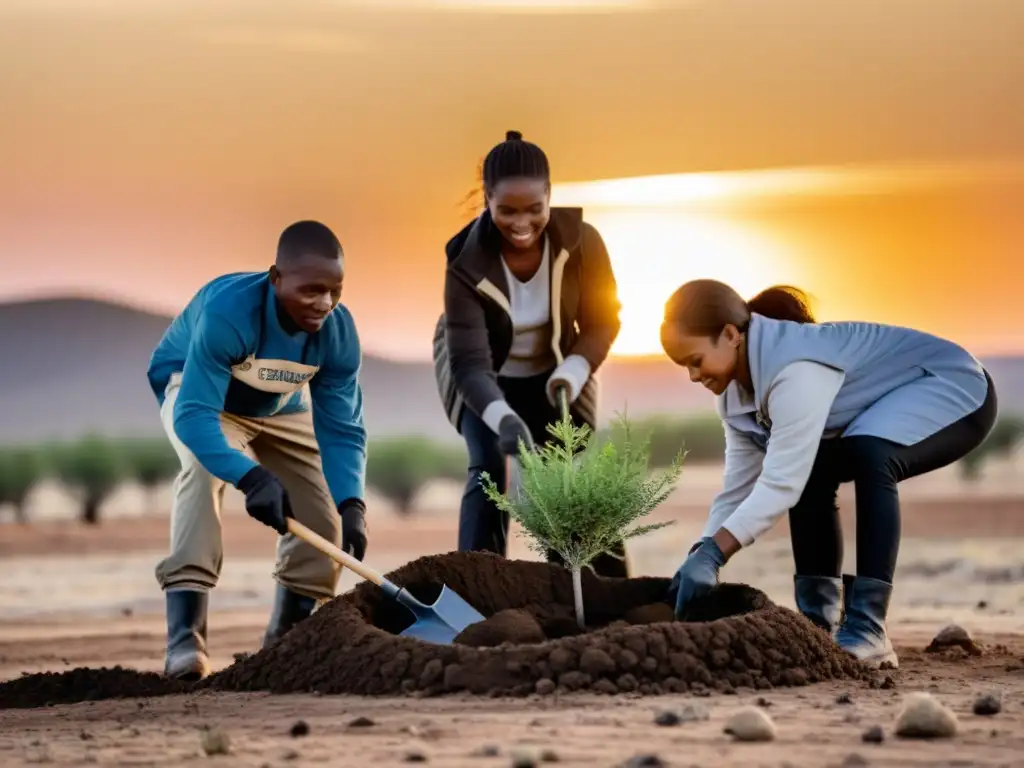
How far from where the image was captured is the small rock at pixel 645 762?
12.4 ft

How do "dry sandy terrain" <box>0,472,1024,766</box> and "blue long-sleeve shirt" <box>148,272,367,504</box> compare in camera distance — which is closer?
"dry sandy terrain" <box>0,472,1024,766</box>

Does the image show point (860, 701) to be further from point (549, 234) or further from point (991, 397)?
point (549, 234)

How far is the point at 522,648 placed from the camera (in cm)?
524

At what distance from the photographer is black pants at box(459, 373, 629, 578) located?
261 inches

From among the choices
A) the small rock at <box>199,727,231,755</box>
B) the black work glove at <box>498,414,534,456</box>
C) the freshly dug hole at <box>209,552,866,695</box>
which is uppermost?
the black work glove at <box>498,414,534,456</box>

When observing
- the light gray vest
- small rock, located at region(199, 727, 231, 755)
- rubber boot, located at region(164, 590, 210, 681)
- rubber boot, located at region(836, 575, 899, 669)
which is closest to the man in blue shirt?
rubber boot, located at region(164, 590, 210, 681)

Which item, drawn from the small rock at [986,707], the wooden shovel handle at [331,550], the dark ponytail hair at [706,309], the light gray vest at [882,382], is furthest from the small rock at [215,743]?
the light gray vest at [882,382]

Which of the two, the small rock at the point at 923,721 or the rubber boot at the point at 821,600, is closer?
the small rock at the point at 923,721

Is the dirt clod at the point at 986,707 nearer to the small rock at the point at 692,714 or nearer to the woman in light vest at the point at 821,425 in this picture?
the small rock at the point at 692,714

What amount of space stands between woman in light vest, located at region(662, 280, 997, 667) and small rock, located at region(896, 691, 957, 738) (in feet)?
4.32

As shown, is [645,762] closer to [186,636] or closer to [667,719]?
[667,719]

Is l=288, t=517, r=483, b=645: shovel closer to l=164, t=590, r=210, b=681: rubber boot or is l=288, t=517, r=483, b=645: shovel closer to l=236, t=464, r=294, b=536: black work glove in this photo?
l=236, t=464, r=294, b=536: black work glove

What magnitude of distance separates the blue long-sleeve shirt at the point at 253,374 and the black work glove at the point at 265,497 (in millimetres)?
61

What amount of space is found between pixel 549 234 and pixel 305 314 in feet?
3.80
